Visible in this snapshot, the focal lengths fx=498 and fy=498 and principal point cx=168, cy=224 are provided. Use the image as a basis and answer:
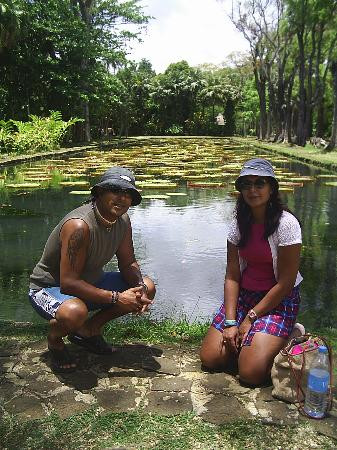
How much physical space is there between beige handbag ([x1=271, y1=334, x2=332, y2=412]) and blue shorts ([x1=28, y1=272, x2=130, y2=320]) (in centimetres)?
93

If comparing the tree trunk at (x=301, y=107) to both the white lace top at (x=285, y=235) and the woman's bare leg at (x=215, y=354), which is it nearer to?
the white lace top at (x=285, y=235)

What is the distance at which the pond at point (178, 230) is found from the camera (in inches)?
151

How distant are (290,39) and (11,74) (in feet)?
44.8

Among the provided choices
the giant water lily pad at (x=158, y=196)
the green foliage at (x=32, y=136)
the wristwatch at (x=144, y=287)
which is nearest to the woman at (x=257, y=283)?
the wristwatch at (x=144, y=287)

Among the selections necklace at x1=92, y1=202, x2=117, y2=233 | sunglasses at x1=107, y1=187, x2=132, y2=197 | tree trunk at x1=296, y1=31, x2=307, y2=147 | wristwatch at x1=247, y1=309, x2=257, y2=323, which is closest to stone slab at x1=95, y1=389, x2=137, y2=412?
wristwatch at x1=247, y1=309, x2=257, y2=323

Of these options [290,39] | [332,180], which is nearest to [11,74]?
[290,39]

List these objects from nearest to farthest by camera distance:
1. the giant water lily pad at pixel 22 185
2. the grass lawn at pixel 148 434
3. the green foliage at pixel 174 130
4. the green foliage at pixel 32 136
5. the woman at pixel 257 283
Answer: the grass lawn at pixel 148 434
the woman at pixel 257 283
the giant water lily pad at pixel 22 185
the green foliage at pixel 32 136
the green foliage at pixel 174 130

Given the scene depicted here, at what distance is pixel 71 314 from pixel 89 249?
13.5 inches

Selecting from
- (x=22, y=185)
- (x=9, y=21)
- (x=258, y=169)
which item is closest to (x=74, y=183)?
(x=22, y=185)

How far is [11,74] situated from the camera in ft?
72.5

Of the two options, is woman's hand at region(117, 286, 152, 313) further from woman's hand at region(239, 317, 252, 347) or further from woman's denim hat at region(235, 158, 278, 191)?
woman's denim hat at region(235, 158, 278, 191)

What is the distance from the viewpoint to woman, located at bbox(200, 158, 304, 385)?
8.07 feet

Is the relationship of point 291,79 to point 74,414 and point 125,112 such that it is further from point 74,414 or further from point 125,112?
point 74,414

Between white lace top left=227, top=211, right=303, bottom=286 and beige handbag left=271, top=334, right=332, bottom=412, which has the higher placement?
white lace top left=227, top=211, right=303, bottom=286
